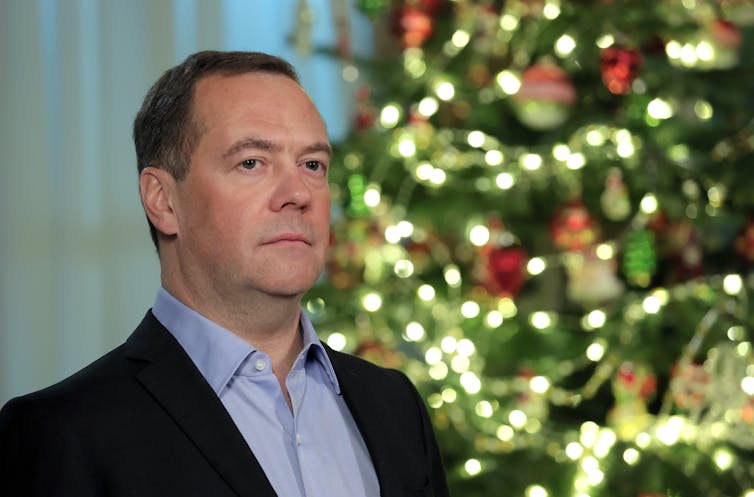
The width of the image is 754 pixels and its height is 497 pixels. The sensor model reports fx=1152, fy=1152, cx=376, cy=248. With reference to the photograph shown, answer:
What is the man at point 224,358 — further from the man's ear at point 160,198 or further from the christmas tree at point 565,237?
the christmas tree at point 565,237

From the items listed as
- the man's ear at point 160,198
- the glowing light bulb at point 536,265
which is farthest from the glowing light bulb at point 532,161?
the man's ear at point 160,198

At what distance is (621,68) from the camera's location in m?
2.95

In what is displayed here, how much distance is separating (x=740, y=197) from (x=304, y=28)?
1.26 meters

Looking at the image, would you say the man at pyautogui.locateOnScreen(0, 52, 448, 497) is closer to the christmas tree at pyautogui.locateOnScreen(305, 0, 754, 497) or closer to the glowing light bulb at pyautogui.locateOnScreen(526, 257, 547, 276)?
the christmas tree at pyautogui.locateOnScreen(305, 0, 754, 497)

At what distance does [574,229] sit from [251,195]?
1.86 metres

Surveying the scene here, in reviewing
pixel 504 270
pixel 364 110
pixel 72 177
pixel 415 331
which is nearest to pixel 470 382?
pixel 415 331

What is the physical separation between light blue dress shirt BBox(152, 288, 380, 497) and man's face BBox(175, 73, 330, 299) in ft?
0.17

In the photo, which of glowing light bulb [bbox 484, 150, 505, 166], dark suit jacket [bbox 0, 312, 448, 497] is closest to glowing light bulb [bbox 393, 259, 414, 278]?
glowing light bulb [bbox 484, 150, 505, 166]

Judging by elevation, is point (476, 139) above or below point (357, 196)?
above

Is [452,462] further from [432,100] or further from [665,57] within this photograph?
[665,57]

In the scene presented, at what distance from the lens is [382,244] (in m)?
3.21

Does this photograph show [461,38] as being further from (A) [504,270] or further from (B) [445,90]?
(A) [504,270]

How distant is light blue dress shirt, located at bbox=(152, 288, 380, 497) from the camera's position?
4.17 feet

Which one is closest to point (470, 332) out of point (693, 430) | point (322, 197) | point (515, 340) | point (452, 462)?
point (515, 340)
